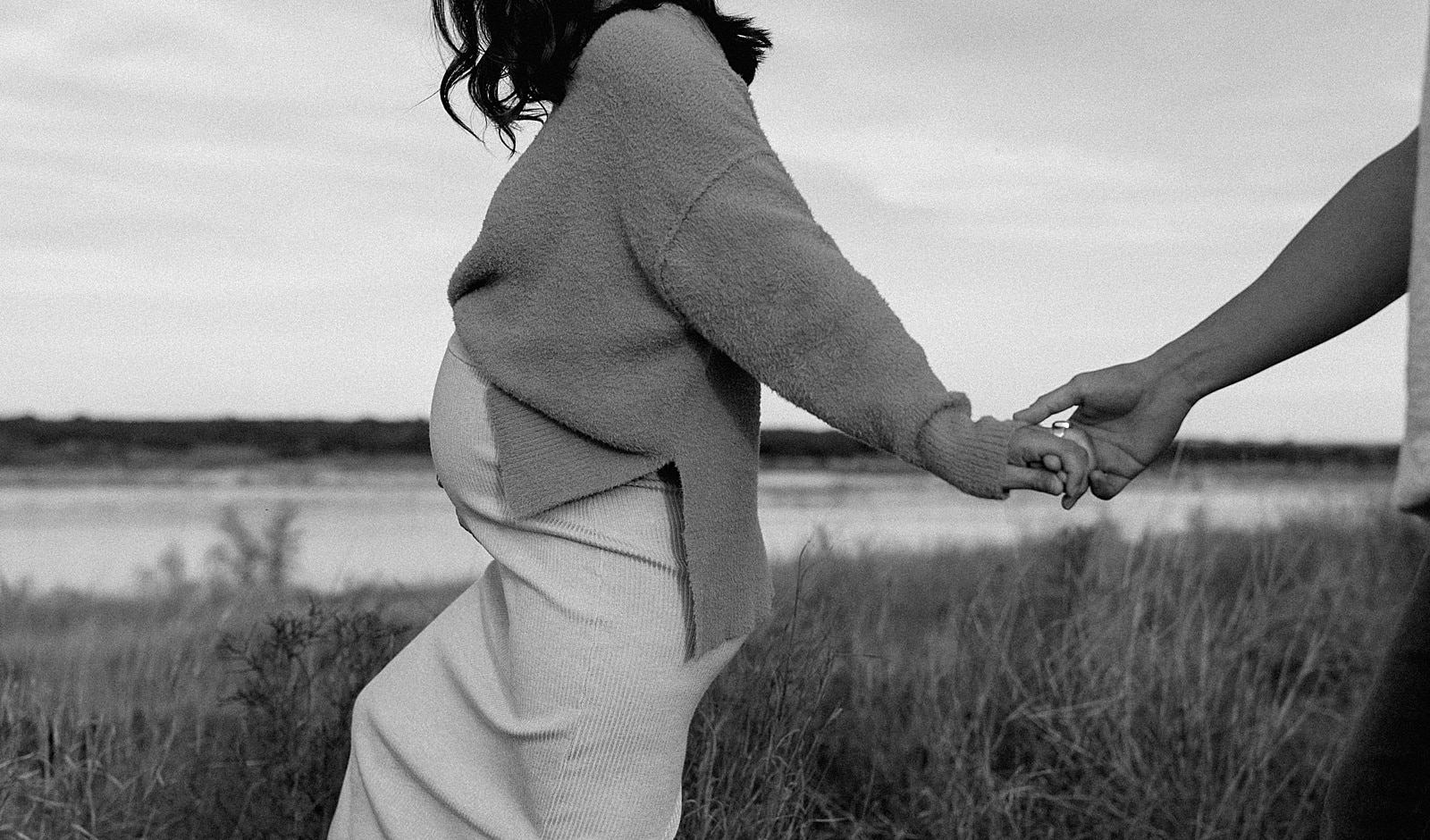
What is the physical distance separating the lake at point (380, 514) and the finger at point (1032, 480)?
3.04m

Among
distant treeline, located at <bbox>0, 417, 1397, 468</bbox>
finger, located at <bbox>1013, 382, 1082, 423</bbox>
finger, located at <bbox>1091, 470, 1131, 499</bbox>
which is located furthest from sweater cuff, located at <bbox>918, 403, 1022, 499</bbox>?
distant treeline, located at <bbox>0, 417, 1397, 468</bbox>

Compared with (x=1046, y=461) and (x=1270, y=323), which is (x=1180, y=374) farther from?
(x=1046, y=461)

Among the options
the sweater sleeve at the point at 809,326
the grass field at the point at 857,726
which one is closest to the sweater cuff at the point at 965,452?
the sweater sleeve at the point at 809,326

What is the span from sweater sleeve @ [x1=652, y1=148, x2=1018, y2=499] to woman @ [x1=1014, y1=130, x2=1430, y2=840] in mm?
231

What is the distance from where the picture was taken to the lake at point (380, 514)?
7.73 m

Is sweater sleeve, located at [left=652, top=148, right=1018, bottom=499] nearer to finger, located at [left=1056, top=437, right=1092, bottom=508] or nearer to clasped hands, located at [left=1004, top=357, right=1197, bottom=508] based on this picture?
finger, located at [left=1056, top=437, right=1092, bottom=508]

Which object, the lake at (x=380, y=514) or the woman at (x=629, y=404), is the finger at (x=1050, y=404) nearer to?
the woman at (x=629, y=404)

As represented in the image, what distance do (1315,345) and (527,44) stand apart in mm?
1058

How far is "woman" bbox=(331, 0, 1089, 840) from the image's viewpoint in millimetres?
1702

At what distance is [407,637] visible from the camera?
359 centimetres

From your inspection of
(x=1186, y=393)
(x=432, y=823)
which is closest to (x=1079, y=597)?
(x=1186, y=393)

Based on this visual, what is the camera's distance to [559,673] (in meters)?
1.83

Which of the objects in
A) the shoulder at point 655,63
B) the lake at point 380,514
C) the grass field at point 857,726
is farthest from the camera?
the lake at point 380,514

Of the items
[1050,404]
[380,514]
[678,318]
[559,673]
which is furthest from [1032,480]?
[380,514]
